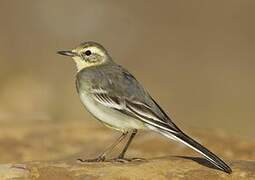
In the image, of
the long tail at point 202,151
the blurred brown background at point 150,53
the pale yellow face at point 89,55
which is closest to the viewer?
the long tail at point 202,151

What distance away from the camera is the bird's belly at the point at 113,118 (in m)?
9.55

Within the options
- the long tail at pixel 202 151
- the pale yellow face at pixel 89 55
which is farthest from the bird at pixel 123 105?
the pale yellow face at pixel 89 55

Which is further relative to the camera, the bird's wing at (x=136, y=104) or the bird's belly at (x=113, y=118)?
the bird's belly at (x=113, y=118)

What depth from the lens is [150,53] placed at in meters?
25.9

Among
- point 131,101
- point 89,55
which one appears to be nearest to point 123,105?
point 131,101

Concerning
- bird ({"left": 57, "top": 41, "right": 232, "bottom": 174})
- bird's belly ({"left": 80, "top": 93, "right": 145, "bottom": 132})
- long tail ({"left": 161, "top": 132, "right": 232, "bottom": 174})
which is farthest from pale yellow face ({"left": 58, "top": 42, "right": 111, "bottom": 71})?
long tail ({"left": 161, "top": 132, "right": 232, "bottom": 174})

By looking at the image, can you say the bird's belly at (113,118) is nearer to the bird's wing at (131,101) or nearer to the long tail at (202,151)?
the bird's wing at (131,101)

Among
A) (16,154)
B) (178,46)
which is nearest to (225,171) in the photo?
(16,154)

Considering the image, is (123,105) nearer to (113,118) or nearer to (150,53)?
(113,118)

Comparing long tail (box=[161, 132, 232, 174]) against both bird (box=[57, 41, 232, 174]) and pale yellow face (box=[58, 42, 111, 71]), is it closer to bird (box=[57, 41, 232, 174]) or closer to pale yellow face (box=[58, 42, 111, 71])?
bird (box=[57, 41, 232, 174])

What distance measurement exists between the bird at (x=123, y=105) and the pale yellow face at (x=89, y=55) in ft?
0.84

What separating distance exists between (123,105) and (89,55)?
46.9 inches

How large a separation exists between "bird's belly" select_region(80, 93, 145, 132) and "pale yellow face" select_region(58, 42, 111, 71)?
2.63ft

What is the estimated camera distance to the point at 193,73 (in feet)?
79.3
